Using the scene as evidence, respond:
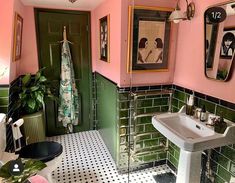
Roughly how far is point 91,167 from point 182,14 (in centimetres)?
192

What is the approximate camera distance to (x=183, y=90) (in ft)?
6.31

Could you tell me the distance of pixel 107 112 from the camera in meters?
2.46

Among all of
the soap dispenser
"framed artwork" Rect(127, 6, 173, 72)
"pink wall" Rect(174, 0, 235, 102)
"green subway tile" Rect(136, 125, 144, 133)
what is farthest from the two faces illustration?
the soap dispenser

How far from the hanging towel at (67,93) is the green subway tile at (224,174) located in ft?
6.55

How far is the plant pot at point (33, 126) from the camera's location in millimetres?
2381

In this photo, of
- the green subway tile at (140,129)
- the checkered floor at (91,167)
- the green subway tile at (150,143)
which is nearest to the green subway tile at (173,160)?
the checkered floor at (91,167)

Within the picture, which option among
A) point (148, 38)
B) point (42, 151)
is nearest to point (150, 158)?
point (42, 151)

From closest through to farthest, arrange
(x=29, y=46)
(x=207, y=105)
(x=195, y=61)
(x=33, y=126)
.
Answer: (x=207, y=105) < (x=195, y=61) < (x=33, y=126) < (x=29, y=46)

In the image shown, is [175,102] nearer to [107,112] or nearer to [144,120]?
[144,120]

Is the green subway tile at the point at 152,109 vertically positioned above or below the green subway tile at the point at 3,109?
below

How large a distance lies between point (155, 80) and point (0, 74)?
161 centimetres

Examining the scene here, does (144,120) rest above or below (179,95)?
below

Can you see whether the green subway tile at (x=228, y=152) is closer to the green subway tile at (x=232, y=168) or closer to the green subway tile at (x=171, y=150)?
the green subway tile at (x=232, y=168)

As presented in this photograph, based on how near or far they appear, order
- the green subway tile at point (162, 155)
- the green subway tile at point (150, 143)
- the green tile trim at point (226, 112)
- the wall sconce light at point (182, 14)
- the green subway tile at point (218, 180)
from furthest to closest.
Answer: the green subway tile at point (162, 155) → the green subway tile at point (150, 143) → the wall sconce light at point (182, 14) → the green subway tile at point (218, 180) → the green tile trim at point (226, 112)
